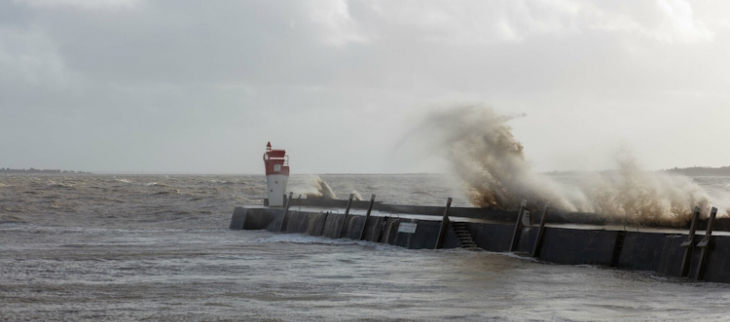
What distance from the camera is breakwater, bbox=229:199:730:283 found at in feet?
50.0

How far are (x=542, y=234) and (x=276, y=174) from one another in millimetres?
16265

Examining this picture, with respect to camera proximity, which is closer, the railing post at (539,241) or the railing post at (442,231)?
the railing post at (539,241)

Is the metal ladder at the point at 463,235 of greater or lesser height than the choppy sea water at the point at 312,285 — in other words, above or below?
above

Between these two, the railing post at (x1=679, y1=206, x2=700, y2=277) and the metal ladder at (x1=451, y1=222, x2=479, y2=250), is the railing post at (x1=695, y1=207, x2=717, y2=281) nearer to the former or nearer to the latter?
the railing post at (x1=679, y1=206, x2=700, y2=277)

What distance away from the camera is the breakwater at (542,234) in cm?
1523

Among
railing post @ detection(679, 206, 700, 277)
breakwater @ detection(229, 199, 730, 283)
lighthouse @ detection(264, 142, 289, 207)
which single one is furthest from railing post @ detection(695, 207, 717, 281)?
lighthouse @ detection(264, 142, 289, 207)

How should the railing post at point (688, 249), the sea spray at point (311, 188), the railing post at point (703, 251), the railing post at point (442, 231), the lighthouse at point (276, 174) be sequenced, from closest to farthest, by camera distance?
the railing post at point (703, 251) < the railing post at point (688, 249) < the railing post at point (442, 231) < the lighthouse at point (276, 174) < the sea spray at point (311, 188)

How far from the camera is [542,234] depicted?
63.1 ft

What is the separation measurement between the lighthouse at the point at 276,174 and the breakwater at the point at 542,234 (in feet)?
5.41

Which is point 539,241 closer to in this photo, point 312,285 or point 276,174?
point 312,285

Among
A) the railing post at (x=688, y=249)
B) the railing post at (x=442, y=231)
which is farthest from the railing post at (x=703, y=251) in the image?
the railing post at (x=442, y=231)

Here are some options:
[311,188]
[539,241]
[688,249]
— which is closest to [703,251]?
[688,249]

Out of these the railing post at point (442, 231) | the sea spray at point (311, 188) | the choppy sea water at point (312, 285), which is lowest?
the choppy sea water at point (312, 285)

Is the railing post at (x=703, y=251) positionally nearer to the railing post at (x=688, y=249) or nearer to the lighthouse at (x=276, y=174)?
the railing post at (x=688, y=249)
